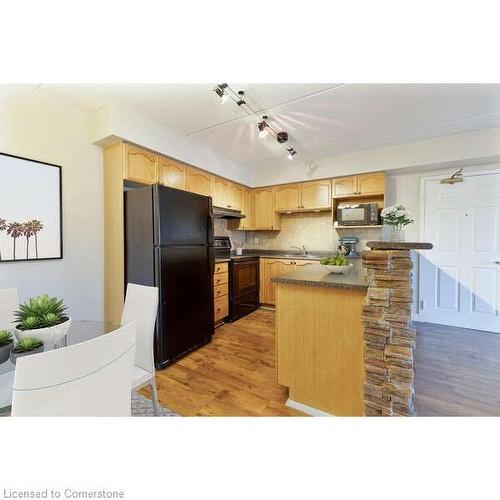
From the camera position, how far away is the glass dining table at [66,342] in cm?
79

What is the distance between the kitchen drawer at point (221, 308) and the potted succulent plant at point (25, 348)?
7.58 ft

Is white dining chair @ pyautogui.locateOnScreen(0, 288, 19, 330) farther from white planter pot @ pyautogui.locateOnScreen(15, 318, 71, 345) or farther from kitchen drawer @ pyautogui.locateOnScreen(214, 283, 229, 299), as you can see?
kitchen drawer @ pyautogui.locateOnScreen(214, 283, 229, 299)

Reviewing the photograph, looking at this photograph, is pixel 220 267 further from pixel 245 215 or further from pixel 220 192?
pixel 245 215

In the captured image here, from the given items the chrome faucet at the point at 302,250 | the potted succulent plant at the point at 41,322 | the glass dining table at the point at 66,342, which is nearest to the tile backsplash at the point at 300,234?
the chrome faucet at the point at 302,250

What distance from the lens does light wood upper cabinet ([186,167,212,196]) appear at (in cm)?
316

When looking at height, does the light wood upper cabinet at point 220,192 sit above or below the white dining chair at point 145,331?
above

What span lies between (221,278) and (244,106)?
2.16 metres

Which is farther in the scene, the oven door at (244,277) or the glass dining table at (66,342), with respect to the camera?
the oven door at (244,277)

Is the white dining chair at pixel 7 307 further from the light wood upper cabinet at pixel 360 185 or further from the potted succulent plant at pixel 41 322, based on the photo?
the light wood upper cabinet at pixel 360 185

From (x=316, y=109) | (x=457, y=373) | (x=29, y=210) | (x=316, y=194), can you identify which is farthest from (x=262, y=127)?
(x=457, y=373)

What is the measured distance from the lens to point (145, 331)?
1481 millimetres

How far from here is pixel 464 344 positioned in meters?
2.71

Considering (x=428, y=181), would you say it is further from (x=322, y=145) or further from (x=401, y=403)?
(x=401, y=403)
